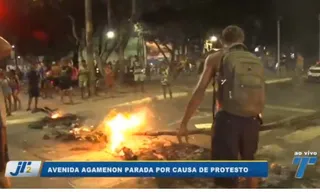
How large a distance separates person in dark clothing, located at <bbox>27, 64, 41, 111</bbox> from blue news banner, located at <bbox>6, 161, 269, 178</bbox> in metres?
1.23

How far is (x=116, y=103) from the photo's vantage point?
15.2ft

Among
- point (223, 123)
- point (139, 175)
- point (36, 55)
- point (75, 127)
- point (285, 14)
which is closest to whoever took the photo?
point (223, 123)

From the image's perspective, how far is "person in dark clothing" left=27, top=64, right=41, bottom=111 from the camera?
4539 mm

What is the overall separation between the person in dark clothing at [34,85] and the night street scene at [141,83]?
0.5 inches

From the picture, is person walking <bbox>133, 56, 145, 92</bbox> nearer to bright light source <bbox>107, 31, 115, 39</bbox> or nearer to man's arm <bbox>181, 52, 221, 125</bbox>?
bright light source <bbox>107, 31, 115, 39</bbox>

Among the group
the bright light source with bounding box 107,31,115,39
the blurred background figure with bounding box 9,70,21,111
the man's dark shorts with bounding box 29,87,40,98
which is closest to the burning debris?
the man's dark shorts with bounding box 29,87,40,98

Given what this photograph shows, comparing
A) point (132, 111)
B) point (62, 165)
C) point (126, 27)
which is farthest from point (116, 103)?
point (62, 165)

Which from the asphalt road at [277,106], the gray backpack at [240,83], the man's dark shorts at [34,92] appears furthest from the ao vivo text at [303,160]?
the man's dark shorts at [34,92]

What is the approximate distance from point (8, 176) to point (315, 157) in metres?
2.29

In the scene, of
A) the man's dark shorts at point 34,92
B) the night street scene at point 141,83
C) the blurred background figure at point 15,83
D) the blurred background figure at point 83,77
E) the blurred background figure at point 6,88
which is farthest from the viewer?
the man's dark shorts at point 34,92

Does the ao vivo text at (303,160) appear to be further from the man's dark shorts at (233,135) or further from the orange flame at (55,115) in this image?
the orange flame at (55,115)

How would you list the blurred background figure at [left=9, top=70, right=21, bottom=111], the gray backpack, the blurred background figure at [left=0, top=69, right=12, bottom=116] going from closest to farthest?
the gray backpack
the blurred background figure at [left=0, top=69, right=12, bottom=116]
the blurred background figure at [left=9, top=70, right=21, bottom=111]

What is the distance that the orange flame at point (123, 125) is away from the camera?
469cm

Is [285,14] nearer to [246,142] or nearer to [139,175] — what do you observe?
[246,142]
